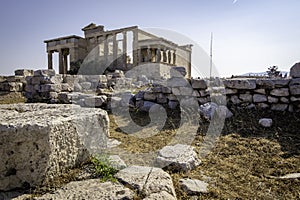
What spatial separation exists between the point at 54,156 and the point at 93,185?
1.65 ft

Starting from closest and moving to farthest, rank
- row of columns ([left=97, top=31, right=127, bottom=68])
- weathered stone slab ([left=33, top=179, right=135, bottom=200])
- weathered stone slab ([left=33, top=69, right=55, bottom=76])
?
weathered stone slab ([left=33, top=179, right=135, bottom=200])
weathered stone slab ([left=33, top=69, right=55, bottom=76])
row of columns ([left=97, top=31, right=127, bottom=68])

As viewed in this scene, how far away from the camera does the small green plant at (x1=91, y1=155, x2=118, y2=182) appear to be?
2.19 meters

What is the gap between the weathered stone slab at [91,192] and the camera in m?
1.87

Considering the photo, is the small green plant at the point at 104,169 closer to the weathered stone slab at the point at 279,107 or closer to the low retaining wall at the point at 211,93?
the low retaining wall at the point at 211,93

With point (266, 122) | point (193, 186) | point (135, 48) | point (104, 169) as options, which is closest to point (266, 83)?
point (266, 122)

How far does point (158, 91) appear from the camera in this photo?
6176mm

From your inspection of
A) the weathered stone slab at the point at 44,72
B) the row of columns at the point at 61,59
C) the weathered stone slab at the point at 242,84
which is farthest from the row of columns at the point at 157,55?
the weathered stone slab at the point at 242,84

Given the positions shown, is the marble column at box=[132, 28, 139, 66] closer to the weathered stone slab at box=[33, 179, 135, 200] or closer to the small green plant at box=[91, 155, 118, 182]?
the small green plant at box=[91, 155, 118, 182]

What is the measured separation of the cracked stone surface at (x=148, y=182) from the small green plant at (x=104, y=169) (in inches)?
2.8

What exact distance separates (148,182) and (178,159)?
838mm

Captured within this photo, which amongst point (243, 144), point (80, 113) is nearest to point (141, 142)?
point (80, 113)

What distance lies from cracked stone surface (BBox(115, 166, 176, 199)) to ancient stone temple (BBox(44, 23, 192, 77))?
20947 millimetres

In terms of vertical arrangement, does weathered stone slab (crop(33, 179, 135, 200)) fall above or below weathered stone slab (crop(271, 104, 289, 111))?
below

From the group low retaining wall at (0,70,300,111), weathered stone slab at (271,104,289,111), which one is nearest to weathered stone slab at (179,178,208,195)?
low retaining wall at (0,70,300,111)
